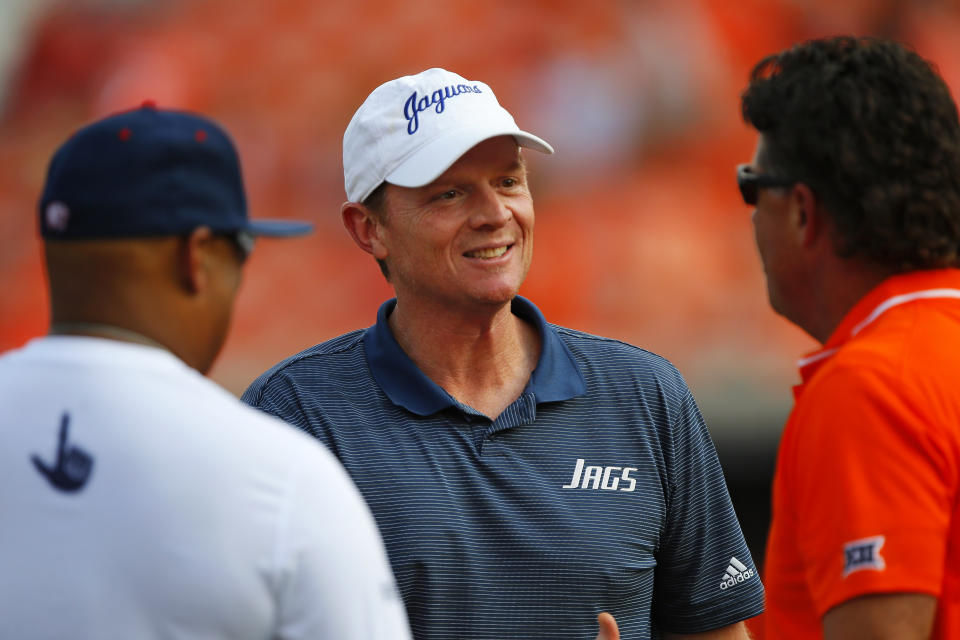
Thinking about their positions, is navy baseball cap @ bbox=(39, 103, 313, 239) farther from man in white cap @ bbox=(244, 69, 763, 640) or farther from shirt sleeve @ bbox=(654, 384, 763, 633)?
shirt sleeve @ bbox=(654, 384, 763, 633)

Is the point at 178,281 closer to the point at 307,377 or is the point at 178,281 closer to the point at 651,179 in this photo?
the point at 307,377

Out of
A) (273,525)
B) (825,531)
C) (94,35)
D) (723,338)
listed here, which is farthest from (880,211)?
(94,35)

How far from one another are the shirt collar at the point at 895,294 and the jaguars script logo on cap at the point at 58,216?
111 cm

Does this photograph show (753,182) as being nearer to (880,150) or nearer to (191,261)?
(880,150)

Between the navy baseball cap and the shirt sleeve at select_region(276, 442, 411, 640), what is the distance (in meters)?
0.35

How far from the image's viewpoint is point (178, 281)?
1.51m

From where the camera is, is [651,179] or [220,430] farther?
[651,179]

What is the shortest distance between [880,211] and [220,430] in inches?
38.6

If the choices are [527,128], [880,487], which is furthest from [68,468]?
[527,128]

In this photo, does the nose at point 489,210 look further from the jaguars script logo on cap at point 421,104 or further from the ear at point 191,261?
the ear at point 191,261

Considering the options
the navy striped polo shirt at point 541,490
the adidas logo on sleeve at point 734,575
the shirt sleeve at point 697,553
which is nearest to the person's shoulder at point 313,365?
the navy striped polo shirt at point 541,490

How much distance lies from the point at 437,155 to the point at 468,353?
42cm

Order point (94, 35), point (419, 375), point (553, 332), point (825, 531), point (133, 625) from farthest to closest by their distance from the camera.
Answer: point (94, 35) → point (553, 332) → point (419, 375) → point (825, 531) → point (133, 625)

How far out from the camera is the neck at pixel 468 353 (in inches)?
100
